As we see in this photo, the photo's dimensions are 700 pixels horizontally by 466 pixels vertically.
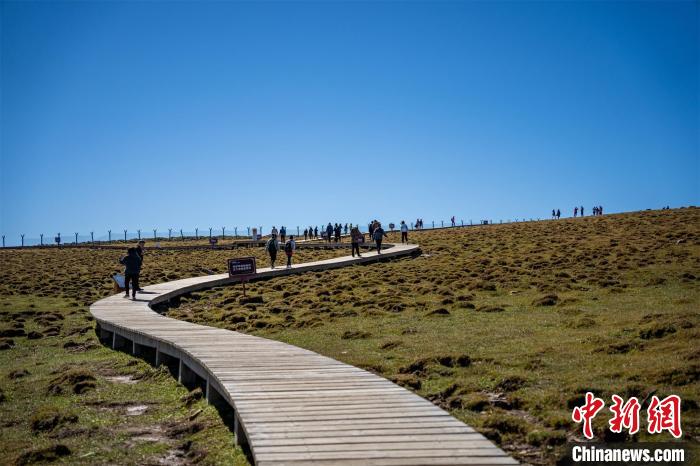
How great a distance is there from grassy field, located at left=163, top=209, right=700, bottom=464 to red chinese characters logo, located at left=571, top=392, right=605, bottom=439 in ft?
0.47

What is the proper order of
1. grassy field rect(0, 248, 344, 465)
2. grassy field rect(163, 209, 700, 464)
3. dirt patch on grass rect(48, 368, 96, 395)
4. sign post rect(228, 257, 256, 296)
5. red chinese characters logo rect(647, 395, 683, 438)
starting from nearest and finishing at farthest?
red chinese characters logo rect(647, 395, 683, 438)
grassy field rect(0, 248, 344, 465)
grassy field rect(163, 209, 700, 464)
dirt patch on grass rect(48, 368, 96, 395)
sign post rect(228, 257, 256, 296)

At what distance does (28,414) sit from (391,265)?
87.1 ft

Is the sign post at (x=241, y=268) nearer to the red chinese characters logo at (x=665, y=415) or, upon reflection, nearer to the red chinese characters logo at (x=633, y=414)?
the red chinese characters logo at (x=633, y=414)

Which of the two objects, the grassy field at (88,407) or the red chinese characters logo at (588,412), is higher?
the red chinese characters logo at (588,412)

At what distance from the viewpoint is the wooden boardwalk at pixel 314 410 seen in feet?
22.6

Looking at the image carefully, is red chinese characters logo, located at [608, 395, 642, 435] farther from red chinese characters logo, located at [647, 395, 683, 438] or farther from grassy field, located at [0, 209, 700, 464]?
grassy field, located at [0, 209, 700, 464]

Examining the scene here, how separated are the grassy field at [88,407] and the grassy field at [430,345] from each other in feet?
0.14

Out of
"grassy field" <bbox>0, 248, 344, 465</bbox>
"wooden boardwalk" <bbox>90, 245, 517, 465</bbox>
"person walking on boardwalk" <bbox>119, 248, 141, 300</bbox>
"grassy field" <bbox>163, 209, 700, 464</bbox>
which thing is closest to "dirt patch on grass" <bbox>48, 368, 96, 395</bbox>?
"grassy field" <bbox>0, 248, 344, 465</bbox>

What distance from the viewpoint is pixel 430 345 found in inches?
600

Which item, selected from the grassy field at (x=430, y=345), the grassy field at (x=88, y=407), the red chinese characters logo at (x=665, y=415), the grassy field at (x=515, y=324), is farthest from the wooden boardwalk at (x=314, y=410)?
the red chinese characters logo at (x=665, y=415)

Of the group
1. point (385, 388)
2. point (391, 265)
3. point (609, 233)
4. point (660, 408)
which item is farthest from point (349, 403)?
point (609, 233)

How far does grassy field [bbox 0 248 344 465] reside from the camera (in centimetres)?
955

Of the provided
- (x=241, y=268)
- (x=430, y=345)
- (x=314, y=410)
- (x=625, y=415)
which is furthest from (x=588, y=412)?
(x=241, y=268)

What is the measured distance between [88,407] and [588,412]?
888 cm
